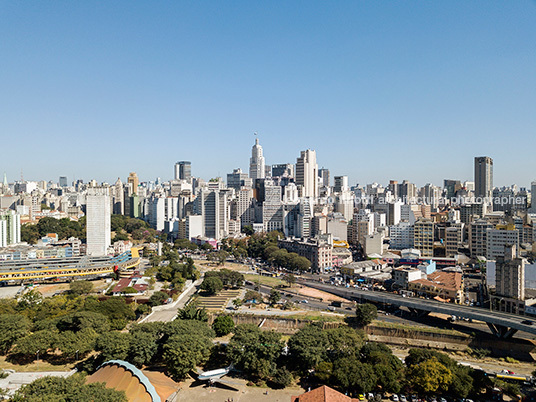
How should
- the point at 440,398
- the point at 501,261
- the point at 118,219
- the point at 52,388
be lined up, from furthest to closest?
the point at 118,219, the point at 501,261, the point at 440,398, the point at 52,388

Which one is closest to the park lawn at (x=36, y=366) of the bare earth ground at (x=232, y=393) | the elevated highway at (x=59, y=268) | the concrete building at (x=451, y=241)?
the bare earth ground at (x=232, y=393)

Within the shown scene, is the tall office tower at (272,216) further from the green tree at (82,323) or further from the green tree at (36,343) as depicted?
the green tree at (36,343)

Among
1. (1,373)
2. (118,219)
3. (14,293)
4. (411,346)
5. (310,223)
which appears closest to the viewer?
(1,373)

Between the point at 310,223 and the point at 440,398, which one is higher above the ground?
the point at 310,223

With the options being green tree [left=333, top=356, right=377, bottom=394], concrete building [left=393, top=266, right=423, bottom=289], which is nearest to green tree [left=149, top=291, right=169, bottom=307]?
green tree [left=333, top=356, right=377, bottom=394]

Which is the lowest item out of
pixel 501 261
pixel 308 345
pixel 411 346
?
pixel 411 346

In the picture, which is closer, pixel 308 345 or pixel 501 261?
Result: pixel 308 345

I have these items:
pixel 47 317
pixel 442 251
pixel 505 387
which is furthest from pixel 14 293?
pixel 442 251

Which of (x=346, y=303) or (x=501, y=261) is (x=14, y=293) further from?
(x=501, y=261)
